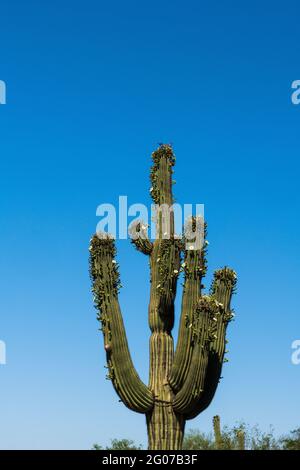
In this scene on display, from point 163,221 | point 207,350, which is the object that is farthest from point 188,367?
point 163,221

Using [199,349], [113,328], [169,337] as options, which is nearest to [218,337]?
[199,349]

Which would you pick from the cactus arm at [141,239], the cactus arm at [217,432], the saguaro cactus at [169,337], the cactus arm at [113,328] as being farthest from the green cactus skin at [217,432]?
the cactus arm at [141,239]

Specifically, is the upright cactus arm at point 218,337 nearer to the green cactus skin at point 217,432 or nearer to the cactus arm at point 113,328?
the cactus arm at point 113,328

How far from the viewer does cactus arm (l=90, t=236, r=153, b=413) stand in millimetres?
11719

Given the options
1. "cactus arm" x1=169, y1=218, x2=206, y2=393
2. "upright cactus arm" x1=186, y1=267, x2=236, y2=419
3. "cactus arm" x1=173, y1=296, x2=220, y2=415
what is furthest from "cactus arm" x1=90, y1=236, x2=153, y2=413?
"upright cactus arm" x1=186, y1=267, x2=236, y2=419

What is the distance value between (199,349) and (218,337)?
54 centimetres

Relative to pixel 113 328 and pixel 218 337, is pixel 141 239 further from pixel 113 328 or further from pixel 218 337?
pixel 218 337

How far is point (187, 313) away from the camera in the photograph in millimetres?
11727

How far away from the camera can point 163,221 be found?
12.7 meters

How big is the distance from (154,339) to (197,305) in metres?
1.18
